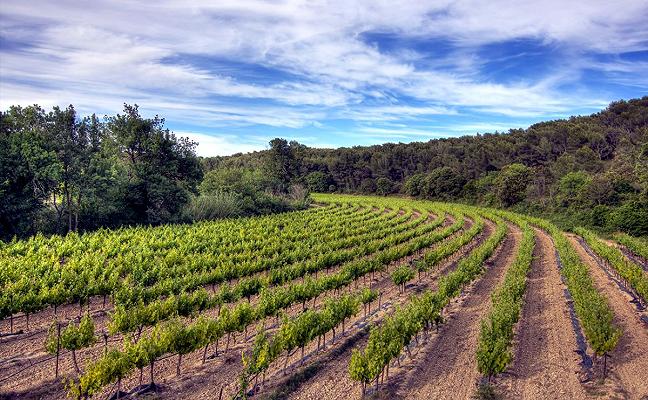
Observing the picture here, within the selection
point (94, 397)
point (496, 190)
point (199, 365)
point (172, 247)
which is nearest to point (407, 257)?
point (172, 247)

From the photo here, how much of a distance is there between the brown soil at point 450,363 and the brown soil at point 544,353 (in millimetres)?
1250

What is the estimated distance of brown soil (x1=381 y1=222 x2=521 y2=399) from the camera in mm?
11797

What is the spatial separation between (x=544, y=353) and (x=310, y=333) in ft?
28.2

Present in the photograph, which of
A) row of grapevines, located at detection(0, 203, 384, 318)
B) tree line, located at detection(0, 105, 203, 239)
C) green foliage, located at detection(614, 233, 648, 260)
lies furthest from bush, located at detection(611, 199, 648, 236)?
tree line, located at detection(0, 105, 203, 239)

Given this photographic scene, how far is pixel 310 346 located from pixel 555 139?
96317mm

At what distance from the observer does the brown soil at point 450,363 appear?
38.7 ft

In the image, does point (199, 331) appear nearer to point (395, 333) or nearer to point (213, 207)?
point (395, 333)

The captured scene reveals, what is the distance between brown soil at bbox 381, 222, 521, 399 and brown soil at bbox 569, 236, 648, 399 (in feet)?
13.1

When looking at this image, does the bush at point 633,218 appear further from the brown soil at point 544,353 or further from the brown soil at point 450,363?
the brown soil at point 450,363

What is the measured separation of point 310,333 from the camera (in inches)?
513

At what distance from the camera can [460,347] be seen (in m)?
14.7

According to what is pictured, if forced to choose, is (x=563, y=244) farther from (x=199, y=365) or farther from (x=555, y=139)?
(x=555, y=139)

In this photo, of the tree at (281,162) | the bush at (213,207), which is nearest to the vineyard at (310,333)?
the bush at (213,207)

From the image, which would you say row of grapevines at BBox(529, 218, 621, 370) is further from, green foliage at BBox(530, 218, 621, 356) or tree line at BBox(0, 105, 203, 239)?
tree line at BBox(0, 105, 203, 239)
